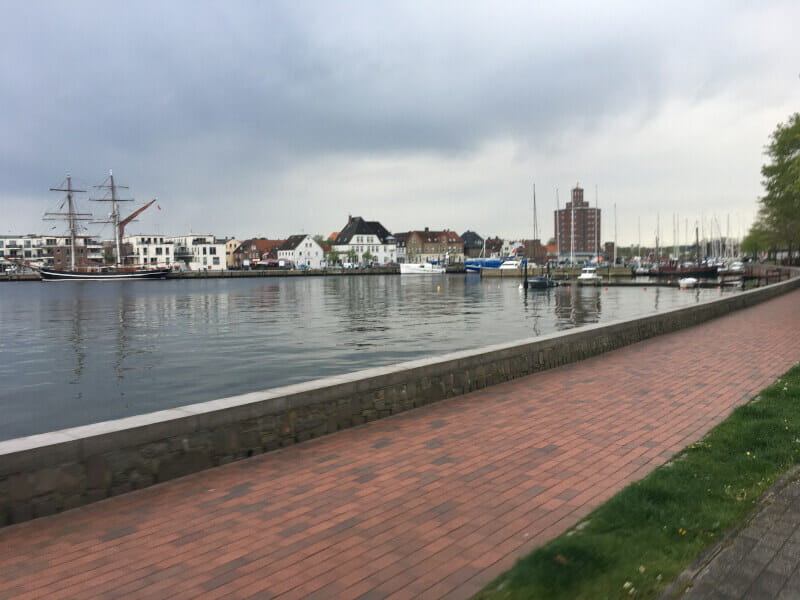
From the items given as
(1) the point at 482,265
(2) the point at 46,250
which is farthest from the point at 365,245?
(2) the point at 46,250

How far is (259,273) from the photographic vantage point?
6014 inches

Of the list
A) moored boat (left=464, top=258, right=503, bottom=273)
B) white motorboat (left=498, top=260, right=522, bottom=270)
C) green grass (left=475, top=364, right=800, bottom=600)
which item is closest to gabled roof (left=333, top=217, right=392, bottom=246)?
moored boat (left=464, top=258, right=503, bottom=273)

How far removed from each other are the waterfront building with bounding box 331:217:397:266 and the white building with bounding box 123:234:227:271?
35.4 meters

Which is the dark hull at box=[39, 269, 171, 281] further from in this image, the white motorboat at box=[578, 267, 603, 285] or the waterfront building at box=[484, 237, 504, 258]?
the white motorboat at box=[578, 267, 603, 285]

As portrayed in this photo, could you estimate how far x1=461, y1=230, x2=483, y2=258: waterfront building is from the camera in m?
186

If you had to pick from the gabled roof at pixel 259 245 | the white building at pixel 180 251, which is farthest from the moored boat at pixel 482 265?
the white building at pixel 180 251

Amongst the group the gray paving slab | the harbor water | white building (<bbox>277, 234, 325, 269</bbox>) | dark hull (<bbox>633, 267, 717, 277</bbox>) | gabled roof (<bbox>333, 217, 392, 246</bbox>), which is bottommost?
the harbor water

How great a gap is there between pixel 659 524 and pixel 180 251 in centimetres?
17668

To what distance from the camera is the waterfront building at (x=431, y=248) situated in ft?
589

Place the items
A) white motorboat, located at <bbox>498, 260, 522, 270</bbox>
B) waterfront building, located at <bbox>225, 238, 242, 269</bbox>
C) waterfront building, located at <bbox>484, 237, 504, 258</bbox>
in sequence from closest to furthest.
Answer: white motorboat, located at <bbox>498, 260, 522, 270</bbox>, waterfront building, located at <bbox>225, 238, 242, 269</bbox>, waterfront building, located at <bbox>484, 237, 504, 258</bbox>

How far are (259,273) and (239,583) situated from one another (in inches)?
6052

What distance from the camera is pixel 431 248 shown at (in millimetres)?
179375

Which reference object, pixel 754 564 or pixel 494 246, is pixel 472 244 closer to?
pixel 494 246

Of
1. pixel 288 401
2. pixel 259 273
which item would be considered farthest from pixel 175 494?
pixel 259 273
